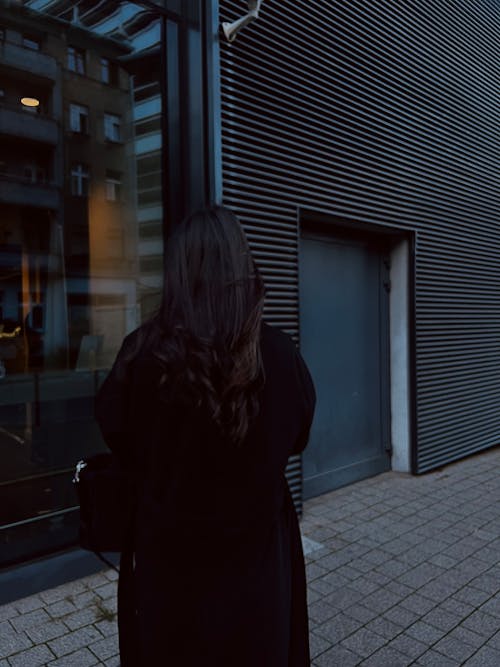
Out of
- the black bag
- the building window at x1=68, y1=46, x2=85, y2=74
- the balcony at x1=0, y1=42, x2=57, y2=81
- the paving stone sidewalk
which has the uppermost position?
the building window at x1=68, y1=46, x2=85, y2=74

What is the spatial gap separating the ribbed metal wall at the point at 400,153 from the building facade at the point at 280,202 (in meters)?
0.02

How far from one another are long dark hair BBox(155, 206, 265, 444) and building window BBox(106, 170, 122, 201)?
3984 mm

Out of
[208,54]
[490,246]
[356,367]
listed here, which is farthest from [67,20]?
[490,246]

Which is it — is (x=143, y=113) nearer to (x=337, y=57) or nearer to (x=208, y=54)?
(x=208, y=54)

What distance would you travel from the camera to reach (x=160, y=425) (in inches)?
61.1

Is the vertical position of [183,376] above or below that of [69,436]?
above

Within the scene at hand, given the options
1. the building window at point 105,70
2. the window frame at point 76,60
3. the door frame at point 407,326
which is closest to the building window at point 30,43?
the window frame at point 76,60

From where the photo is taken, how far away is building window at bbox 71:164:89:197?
6109 millimetres

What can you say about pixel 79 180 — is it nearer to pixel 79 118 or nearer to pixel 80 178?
pixel 80 178

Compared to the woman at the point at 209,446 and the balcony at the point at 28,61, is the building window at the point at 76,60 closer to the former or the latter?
the balcony at the point at 28,61

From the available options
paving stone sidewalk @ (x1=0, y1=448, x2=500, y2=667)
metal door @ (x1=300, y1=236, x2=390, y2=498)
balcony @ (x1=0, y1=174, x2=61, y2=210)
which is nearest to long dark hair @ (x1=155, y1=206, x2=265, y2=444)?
paving stone sidewalk @ (x1=0, y1=448, x2=500, y2=667)

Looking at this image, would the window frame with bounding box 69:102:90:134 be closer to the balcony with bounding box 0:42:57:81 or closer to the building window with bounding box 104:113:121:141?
the building window with bounding box 104:113:121:141

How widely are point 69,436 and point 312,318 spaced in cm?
275

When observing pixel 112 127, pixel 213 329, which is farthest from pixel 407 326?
pixel 213 329
